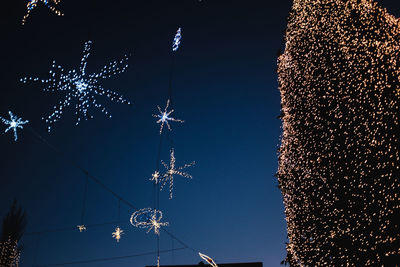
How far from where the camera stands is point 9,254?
14.7 meters

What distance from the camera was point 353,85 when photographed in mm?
6504

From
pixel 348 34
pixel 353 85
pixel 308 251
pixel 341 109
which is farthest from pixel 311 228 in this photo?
pixel 348 34

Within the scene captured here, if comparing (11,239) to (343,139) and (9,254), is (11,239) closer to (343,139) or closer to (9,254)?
(9,254)

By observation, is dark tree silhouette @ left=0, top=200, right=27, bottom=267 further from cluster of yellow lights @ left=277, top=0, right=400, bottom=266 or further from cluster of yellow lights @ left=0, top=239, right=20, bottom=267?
cluster of yellow lights @ left=277, top=0, right=400, bottom=266

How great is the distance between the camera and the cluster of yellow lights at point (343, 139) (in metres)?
5.55

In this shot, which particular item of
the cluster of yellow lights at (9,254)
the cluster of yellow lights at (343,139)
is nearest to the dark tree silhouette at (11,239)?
the cluster of yellow lights at (9,254)

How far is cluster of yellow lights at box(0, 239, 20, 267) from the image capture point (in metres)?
14.3

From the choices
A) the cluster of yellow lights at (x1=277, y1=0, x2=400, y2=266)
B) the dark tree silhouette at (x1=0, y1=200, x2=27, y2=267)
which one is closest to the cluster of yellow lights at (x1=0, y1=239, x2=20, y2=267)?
the dark tree silhouette at (x1=0, y1=200, x2=27, y2=267)

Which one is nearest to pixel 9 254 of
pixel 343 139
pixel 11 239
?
pixel 11 239

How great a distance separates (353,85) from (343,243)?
3.27 m

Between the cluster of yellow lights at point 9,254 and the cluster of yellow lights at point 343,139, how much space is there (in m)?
13.6

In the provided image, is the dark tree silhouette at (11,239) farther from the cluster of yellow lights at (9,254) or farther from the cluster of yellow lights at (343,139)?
the cluster of yellow lights at (343,139)

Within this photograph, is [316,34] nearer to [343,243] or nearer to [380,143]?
[380,143]

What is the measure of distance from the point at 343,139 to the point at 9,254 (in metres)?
16.0
